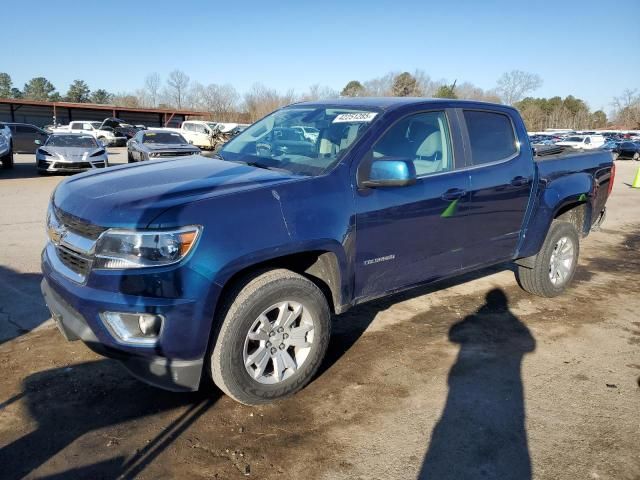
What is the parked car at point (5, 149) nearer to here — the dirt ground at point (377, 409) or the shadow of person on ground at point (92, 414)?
the dirt ground at point (377, 409)

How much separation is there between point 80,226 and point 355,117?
6.82ft

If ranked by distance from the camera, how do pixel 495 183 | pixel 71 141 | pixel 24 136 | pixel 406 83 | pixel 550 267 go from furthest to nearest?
pixel 406 83, pixel 24 136, pixel 71 141, pixel 550 267, pixel 495 183

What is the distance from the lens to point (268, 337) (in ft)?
10.4

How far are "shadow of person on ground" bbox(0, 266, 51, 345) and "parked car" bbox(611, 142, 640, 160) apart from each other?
4021cm

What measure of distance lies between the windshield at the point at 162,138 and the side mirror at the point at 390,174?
49.3ft

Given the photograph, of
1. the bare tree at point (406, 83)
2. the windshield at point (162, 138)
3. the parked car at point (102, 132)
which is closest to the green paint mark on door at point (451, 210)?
the windshield at point (162, 138)

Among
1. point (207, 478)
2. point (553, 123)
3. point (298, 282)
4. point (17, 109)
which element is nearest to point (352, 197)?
point (298, 282)

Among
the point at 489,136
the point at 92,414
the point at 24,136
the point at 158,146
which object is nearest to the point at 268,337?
the point at 92,414

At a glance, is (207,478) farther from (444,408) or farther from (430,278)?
(430,278)

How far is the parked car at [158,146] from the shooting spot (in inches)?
617

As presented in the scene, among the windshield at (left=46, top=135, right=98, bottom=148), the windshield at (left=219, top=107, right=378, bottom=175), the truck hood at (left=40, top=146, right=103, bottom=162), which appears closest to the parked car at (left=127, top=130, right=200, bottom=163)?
the windshield at (left=46, top=135, right=98, bottom=148)

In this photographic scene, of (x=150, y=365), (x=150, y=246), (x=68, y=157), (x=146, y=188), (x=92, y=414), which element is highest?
(x=146, y=188)

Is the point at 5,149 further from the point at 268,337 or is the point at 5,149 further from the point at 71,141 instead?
the point at 268,337

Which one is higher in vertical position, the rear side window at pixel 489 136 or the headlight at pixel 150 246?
the rear side window at pixel 489 136
